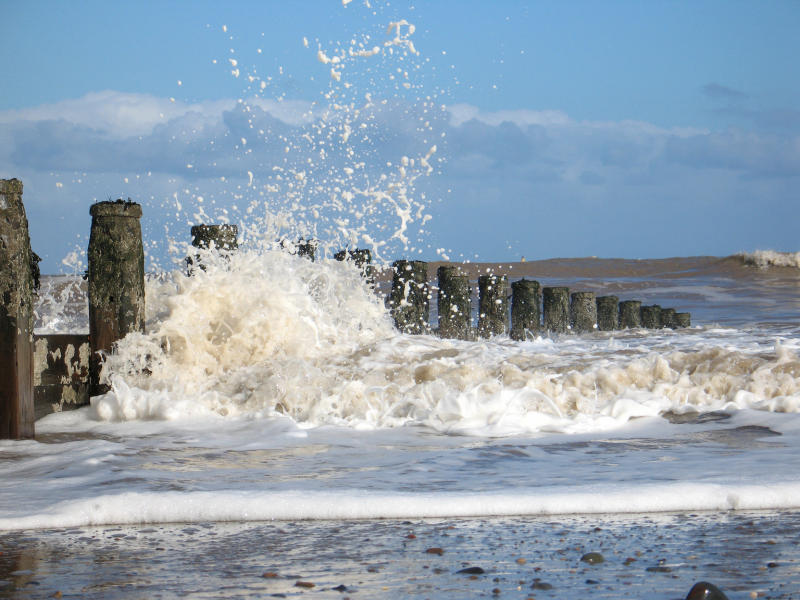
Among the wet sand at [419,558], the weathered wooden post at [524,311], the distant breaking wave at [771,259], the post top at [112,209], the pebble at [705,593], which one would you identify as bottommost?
the wet sand at [419,558]

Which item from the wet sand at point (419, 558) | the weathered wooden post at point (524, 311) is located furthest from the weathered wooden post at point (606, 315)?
the wet sand at point (419, 558)

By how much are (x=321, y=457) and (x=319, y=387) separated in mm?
1729

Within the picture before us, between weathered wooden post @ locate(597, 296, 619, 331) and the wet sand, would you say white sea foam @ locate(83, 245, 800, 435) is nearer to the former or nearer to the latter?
the wet sand

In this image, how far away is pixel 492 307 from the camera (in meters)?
11.6

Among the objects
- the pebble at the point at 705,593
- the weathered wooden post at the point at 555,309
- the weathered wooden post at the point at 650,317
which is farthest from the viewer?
the weathered wooden post at the point at 650,317

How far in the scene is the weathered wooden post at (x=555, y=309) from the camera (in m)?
12.9

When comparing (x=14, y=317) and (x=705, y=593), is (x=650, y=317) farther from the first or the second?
(x=705, y=593)

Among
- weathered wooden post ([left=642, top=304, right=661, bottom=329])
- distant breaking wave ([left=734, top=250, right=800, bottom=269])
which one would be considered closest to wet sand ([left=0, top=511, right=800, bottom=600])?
weathered wooden post ([left=642, top=304, right=661, bottom=329])

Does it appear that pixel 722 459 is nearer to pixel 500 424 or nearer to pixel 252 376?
pixel 500 424

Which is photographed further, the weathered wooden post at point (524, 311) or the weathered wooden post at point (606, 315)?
the weathered wooden post at point (606, 315)

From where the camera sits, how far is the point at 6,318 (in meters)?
5.70

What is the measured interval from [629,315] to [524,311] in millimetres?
4903

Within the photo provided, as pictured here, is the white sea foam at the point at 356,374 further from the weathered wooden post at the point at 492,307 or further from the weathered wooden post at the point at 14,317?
the weathered wooden post at the point at 492,307

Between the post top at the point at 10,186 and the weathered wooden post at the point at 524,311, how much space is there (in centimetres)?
727
